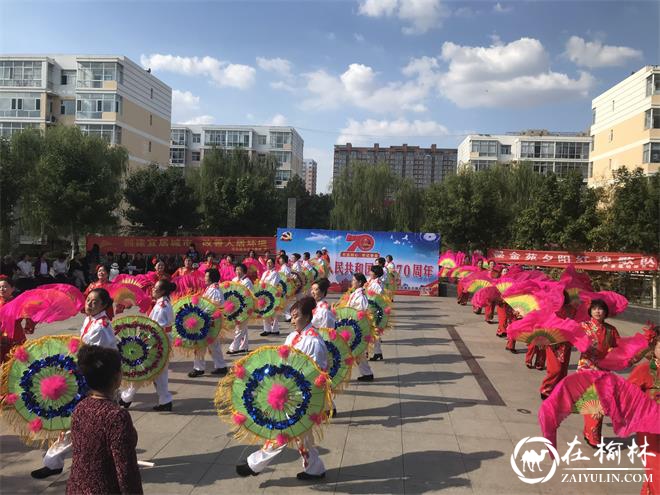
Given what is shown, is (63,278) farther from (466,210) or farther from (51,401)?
(466,210)

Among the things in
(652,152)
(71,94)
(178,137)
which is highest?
(178,137)

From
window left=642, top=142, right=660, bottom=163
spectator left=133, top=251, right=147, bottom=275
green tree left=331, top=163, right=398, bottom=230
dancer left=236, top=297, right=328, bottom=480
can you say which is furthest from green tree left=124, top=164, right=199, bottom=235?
window left=642, top=142, right=660, bottom=163

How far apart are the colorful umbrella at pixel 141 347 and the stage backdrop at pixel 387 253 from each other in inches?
531

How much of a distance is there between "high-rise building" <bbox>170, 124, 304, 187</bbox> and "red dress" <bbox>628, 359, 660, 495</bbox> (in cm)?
5700

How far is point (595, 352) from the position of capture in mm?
5445

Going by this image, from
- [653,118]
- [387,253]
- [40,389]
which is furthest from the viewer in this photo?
[653,118]

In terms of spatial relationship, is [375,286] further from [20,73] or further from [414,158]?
[414,158]

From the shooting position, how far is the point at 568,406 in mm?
4059

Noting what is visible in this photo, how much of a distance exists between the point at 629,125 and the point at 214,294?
34.0m

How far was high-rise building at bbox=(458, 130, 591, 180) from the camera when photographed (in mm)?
53500

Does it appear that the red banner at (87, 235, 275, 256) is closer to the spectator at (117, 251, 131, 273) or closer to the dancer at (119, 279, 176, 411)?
the spectator at (117, 251, 131, 273)

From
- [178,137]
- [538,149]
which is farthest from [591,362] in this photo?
[178,137]

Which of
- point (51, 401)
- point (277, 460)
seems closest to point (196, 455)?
point (277, 460)

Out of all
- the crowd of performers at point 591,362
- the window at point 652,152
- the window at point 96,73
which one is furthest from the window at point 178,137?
the crowd of performers at point 591,362
